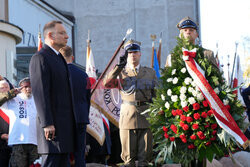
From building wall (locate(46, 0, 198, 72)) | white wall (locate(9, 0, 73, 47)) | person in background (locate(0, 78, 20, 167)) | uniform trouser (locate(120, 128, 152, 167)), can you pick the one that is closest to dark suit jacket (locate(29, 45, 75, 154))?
uniform trouser (locate(120, 128, 152, 167))

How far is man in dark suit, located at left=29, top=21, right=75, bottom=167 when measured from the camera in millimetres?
4242

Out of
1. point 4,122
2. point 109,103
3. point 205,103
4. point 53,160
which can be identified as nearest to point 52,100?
point 53,160

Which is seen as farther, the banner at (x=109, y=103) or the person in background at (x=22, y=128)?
the banner at (x=109, y=103)

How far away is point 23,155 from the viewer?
6633mm

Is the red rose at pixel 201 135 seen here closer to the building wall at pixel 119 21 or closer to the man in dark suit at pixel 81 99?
the man in dark suit at pixel 81 99

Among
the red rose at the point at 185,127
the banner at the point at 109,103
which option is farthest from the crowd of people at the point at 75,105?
the red rose at the point at 185,127

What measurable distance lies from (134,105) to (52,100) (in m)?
2.50

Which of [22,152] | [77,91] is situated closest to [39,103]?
[77,91]

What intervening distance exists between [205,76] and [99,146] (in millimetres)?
2848

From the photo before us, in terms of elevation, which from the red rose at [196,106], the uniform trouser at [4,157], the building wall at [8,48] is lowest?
the uniform trouser at [4,157]

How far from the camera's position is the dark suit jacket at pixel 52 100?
4258 millimetres

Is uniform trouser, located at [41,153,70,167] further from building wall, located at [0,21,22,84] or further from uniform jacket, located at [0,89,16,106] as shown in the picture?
building wall, located at [0,21,22,84]

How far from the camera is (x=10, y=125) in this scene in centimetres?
677

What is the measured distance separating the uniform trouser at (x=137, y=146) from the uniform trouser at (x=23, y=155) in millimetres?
1375
